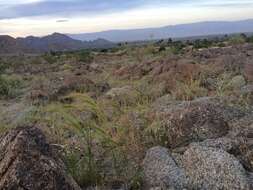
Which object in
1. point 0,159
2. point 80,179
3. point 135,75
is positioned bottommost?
point 135,75

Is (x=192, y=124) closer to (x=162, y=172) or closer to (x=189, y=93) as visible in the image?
(x=162, y=172)

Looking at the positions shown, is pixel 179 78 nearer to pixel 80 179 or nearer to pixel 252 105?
pixel 252 105

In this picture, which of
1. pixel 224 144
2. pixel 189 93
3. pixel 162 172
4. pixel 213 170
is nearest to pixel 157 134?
pixel 224 144

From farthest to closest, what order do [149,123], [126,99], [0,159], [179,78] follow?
1. [179,78]
2. [126,99]
3. [149,123]
4. [0,159]

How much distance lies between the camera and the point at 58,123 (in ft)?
25.6

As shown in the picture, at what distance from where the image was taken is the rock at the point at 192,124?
23.5ft

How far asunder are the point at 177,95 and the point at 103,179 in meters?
6.33

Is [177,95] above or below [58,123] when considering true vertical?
below

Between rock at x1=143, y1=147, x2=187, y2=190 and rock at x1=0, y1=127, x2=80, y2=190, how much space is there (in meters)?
1.12

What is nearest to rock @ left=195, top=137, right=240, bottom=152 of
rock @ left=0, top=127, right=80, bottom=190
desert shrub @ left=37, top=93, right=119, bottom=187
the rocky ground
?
the rocky ground

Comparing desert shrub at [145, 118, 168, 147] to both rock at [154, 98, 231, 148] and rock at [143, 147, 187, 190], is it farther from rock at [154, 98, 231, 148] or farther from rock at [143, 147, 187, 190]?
rock at [143, 147, 187, 190]

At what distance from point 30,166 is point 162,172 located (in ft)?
5.45

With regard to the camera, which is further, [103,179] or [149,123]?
[149,123]

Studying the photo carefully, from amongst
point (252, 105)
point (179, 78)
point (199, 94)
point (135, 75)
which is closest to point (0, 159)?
point (252, 105)
